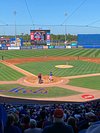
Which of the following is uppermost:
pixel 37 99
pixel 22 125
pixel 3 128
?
pixel 3 128

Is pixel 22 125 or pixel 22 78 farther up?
pixel 22 125

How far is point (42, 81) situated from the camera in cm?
2967

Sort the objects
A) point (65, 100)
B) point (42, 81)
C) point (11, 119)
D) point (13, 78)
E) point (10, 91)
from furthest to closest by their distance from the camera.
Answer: point (13, 78)
point (42, 81)
point (10, 91)
point (65, 100)
point (11, 119)

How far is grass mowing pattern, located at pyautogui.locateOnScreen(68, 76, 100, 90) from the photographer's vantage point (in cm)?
2755

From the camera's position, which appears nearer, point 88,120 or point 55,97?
point 88,120

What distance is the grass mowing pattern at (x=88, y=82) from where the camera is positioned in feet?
90.4

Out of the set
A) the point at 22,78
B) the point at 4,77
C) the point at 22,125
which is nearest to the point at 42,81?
the point at 22,78

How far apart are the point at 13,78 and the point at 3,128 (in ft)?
90.5

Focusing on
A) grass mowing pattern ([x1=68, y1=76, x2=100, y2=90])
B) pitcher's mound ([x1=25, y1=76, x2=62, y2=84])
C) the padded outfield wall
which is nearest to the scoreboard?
pitcher's mound ([x1=25, y1=76, x2=62, y2=84])

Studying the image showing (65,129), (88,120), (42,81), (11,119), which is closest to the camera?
(65,129)

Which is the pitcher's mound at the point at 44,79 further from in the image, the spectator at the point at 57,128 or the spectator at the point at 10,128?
the spectator at the point at 57,128

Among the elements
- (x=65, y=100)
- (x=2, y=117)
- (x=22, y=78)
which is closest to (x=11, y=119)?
(x=2, y=117)

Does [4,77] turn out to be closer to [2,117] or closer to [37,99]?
[37,99]

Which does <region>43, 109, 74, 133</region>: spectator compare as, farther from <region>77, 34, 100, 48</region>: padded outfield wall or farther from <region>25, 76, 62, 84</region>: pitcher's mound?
<region>77, 34, 100, 48</region>: padded outfield wall
